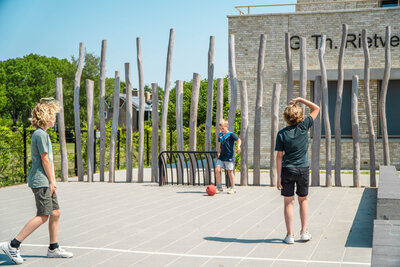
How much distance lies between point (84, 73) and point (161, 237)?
5195 cm

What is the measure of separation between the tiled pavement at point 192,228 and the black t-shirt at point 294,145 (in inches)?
40.2

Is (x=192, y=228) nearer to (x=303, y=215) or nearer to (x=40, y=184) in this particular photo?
(x=303, y=215)

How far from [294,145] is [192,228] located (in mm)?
2078

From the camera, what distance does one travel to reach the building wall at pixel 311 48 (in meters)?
18.5

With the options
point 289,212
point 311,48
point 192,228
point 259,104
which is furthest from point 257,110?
point 311,48

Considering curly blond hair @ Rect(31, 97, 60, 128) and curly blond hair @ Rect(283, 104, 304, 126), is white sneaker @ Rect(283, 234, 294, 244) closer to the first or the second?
curly blond hair @ Rect(283, 104, 304, 126)

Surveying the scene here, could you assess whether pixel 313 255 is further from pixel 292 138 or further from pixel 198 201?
pixel 198 201

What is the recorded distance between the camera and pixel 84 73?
5700 cm

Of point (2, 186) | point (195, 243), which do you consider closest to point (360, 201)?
point (195, 243)

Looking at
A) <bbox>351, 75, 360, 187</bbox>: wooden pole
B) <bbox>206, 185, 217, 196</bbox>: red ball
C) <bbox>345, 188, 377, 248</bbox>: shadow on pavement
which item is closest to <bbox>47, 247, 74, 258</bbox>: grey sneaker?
<bbox>345, 188, 377, 248</bbox>: shadow on pavement

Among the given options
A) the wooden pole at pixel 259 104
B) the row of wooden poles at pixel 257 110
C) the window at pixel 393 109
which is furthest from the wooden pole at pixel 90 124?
the window at pixel 393 109

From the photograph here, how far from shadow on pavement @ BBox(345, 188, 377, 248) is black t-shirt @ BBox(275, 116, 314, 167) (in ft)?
3.82

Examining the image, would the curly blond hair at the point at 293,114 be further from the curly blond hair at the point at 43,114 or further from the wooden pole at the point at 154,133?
the wooden pole at the point at 154,133

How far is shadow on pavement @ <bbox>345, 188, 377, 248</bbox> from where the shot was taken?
661 centimetres
